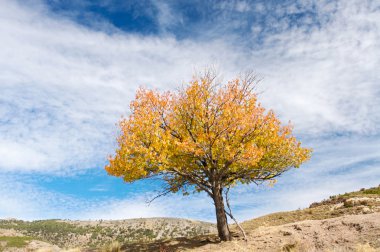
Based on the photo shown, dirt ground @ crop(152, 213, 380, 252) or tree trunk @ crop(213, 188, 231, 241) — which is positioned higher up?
tree trunk @ crop(213, 188, 231, 241)

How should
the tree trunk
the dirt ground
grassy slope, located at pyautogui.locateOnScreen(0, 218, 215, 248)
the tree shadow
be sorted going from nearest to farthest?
the dirt ground < the tree shadow < the tree trunk < grassy slope, located at pyautogui.locateOnScreen(0, 218, 215, 248)

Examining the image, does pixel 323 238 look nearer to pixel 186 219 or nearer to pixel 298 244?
pixel 298 244

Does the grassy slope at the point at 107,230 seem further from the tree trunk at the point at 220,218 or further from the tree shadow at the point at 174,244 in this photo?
the tree trunk at the point at 220,218

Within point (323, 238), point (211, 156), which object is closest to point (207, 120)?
point (211, 156)

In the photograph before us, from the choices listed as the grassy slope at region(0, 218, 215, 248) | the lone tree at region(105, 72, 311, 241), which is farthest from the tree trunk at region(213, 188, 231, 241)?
the grassy slope at region(0, 218, 215, 248)

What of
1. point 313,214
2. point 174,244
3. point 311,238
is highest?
point 313,214

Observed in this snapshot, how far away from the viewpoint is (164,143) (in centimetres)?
1903

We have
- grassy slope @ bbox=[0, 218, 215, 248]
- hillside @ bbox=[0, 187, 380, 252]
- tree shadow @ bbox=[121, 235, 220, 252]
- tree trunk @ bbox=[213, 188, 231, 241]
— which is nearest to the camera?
hillside @ bbox=[0, 187, 380, 252]

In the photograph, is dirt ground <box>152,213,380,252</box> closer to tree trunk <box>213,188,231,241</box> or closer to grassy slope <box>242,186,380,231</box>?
tree trunk <box>213,188,231,241</box>

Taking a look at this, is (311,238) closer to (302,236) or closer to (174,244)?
(302,236)

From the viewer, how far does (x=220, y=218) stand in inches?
854

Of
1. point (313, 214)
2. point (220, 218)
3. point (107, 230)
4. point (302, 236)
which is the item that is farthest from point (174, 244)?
point (107, 230)

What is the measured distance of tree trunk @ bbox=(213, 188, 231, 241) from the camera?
70.5 feet

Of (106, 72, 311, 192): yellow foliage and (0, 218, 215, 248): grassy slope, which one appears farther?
(0, 218, 215, 248): grassy slope
